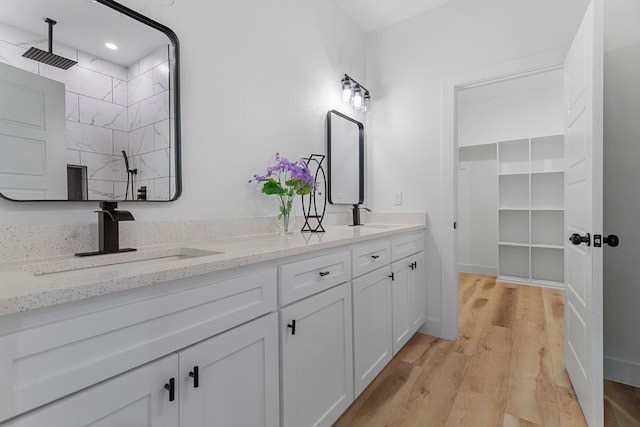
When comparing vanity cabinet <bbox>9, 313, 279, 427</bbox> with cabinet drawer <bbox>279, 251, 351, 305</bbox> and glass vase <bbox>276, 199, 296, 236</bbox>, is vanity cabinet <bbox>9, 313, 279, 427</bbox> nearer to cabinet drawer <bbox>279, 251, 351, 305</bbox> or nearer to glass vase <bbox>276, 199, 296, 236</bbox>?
cabinet drawer <bbox>279, 251, 351, 305</bbox>

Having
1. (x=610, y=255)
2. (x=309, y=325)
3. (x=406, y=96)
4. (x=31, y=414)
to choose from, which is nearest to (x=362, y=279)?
(x=309, y=325)

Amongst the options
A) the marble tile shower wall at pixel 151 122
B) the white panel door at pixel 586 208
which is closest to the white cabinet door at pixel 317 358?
the marble tile shower wall at pixel 151 122

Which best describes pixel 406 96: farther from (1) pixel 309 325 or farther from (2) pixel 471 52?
(1) pixel 309 325

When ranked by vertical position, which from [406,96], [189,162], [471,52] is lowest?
[189,162]

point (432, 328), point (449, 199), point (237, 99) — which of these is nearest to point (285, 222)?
point (237, 99)

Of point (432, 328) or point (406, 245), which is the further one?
point (432, 328)

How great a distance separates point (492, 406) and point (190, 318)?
1582 mm

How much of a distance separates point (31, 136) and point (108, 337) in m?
0.76

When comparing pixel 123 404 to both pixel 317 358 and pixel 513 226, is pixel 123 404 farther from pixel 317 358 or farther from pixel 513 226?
pixel 513 226

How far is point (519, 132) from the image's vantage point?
13.1 feet

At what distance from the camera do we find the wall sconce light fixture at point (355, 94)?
7.98 feet

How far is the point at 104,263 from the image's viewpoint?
3.34 ft

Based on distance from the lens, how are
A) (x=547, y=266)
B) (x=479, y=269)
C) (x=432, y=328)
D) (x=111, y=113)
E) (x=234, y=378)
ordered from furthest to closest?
(x=479, y=269)
(x=547, y=266)
(x=432, y=328)
(x=111, y=113)
(x=234, y=378)

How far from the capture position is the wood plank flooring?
148 centimetres
